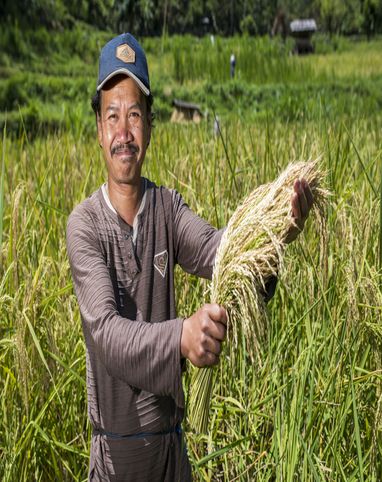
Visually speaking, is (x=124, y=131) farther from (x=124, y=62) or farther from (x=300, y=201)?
(x=300, y=201)

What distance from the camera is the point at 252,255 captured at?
Result: 112cm

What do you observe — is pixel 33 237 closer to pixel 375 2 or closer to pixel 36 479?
pixel 36 479

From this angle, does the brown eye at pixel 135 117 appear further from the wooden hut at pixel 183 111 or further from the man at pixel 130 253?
the wooden hut at pixel 183 111

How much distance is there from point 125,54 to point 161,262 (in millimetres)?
402

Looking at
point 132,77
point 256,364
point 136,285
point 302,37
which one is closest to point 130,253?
point 136,285

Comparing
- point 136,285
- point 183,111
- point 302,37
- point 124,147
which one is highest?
point 124,147

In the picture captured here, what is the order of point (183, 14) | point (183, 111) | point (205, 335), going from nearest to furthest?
point (205, 335)
point (183, 111)
point (183, 14)

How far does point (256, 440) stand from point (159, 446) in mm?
593

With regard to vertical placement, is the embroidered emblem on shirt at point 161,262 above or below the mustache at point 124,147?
below

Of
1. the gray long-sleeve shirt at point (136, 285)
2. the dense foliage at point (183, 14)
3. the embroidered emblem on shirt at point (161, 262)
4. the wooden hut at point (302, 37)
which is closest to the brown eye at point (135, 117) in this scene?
the gray long-sleeve shirt at point (136, 285)

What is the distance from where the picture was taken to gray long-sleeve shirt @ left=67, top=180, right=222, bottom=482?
139 cm

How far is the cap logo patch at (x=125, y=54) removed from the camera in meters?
1.43

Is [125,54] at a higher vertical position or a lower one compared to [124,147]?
higher

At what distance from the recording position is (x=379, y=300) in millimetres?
1755
